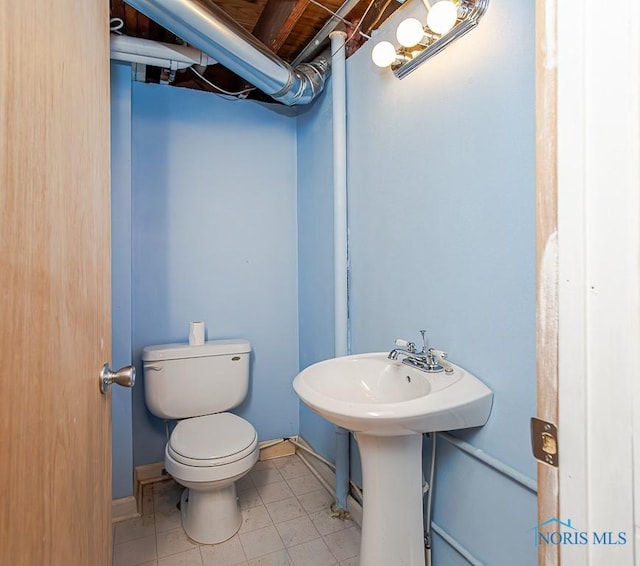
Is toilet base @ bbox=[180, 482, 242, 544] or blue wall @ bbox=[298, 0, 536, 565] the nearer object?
blue wall @ bbox=[298, 0, 536, 565]

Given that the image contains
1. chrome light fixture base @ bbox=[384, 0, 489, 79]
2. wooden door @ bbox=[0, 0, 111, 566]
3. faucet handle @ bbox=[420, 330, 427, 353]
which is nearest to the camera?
wooden door @ bbox=[0, 0, 111, 566]

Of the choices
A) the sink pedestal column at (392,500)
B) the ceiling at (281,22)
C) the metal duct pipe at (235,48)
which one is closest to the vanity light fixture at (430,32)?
the ceiling at (281,22)

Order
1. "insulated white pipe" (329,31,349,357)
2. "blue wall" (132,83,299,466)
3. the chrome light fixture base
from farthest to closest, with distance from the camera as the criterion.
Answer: "blue wall" (132,83,299,466) → "insulated white pipe" (329,31,349,357) → the chrome light fixture base

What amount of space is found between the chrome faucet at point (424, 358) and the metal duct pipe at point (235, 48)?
1.32 meters

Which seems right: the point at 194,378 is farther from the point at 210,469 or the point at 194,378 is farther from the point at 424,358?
the point at 424,358

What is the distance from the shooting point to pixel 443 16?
1107 millimetres

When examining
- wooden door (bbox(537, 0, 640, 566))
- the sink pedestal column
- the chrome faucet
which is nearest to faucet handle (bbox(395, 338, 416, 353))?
the chrome faucet

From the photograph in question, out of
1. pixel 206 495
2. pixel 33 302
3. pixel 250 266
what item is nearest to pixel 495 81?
pixel 33 302

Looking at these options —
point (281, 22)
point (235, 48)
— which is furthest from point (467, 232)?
point (281, 22)

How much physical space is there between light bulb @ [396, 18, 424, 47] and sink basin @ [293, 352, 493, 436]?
1042 millimetres

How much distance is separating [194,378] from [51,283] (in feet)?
5.07

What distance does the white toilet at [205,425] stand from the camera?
1.56 m

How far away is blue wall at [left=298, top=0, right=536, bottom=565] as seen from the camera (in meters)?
1.00

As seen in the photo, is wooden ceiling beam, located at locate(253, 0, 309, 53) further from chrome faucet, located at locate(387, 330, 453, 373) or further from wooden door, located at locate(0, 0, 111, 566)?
chrome faucet, located at locate(387, 330, 453, 373)
